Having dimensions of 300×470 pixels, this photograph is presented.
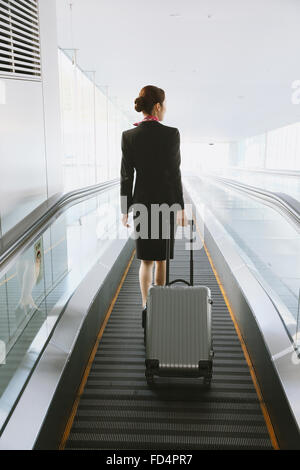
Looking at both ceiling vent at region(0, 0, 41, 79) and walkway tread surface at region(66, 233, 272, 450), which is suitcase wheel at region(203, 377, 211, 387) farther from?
ceiling vent at region(0, 0, 41, 79)

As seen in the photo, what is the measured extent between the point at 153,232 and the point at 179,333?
1032mm

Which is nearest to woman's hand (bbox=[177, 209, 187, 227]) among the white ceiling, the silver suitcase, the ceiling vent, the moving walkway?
the silver suitcase

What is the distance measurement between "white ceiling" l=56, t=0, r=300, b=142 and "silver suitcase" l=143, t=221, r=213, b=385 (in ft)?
A: 18.9

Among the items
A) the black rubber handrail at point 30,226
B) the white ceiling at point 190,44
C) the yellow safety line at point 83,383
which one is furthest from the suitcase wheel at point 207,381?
the white ceiling at point 190,44

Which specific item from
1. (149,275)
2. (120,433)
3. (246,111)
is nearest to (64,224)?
(149,275)

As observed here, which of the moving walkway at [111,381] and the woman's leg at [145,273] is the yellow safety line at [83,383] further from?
the woman's leg at [145,273]

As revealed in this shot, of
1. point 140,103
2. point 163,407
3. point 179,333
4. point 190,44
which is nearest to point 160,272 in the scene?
point 179,333

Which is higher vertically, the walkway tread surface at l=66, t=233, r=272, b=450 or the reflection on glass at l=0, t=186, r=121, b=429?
the reflection on glass at l=0, t=186, r=121, b=429

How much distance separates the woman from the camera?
3.16 metres

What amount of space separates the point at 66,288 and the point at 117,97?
16.0 m

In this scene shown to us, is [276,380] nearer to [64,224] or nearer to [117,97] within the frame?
[64,224]

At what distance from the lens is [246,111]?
21234 mm

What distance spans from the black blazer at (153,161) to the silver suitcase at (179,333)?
0.89m

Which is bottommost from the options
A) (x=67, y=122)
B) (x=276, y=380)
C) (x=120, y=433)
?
(x=120, y=433)
